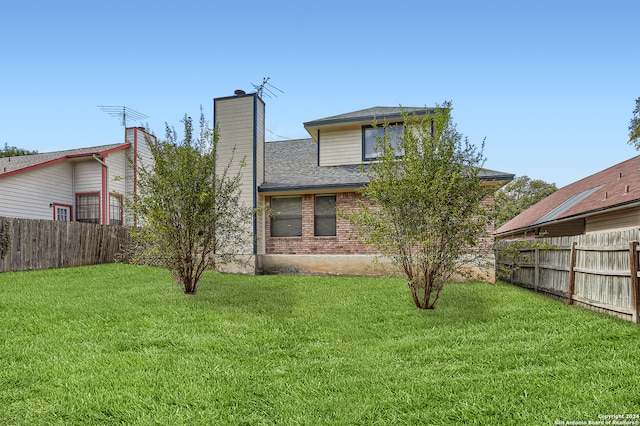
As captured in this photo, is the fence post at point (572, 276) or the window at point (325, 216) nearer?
the fence post at point (572, 276)

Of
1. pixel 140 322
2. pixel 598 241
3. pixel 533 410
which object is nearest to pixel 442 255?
pixel 598 241

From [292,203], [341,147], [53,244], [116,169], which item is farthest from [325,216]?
[116,169]

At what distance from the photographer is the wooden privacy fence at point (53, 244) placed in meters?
12.0

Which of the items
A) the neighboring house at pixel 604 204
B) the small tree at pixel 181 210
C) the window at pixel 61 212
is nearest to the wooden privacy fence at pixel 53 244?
the small tree at pixel 181 210

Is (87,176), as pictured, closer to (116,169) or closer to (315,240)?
(116,169)

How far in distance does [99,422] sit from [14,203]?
18411 mm

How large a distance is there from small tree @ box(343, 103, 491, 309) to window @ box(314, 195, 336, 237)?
221 inches

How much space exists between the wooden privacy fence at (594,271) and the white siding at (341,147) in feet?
25.3

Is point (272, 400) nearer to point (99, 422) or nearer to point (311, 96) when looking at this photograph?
point (99, 422)

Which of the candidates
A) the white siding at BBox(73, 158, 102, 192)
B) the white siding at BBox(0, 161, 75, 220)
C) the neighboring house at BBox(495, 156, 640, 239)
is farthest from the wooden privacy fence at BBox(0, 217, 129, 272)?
the neighboring house at BBox(495, 156, 640, 239)

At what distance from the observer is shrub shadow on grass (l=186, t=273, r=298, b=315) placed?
799 cm

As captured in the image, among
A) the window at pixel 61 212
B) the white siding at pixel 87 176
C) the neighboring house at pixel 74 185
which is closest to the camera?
the neighboring house at pixel 74 185

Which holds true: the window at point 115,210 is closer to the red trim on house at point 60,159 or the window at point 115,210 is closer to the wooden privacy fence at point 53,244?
the red trim on house at point 60,159

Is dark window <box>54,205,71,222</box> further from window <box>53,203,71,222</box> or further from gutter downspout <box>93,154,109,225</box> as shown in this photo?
gutter downspout <box>93,154,109,225</box>
